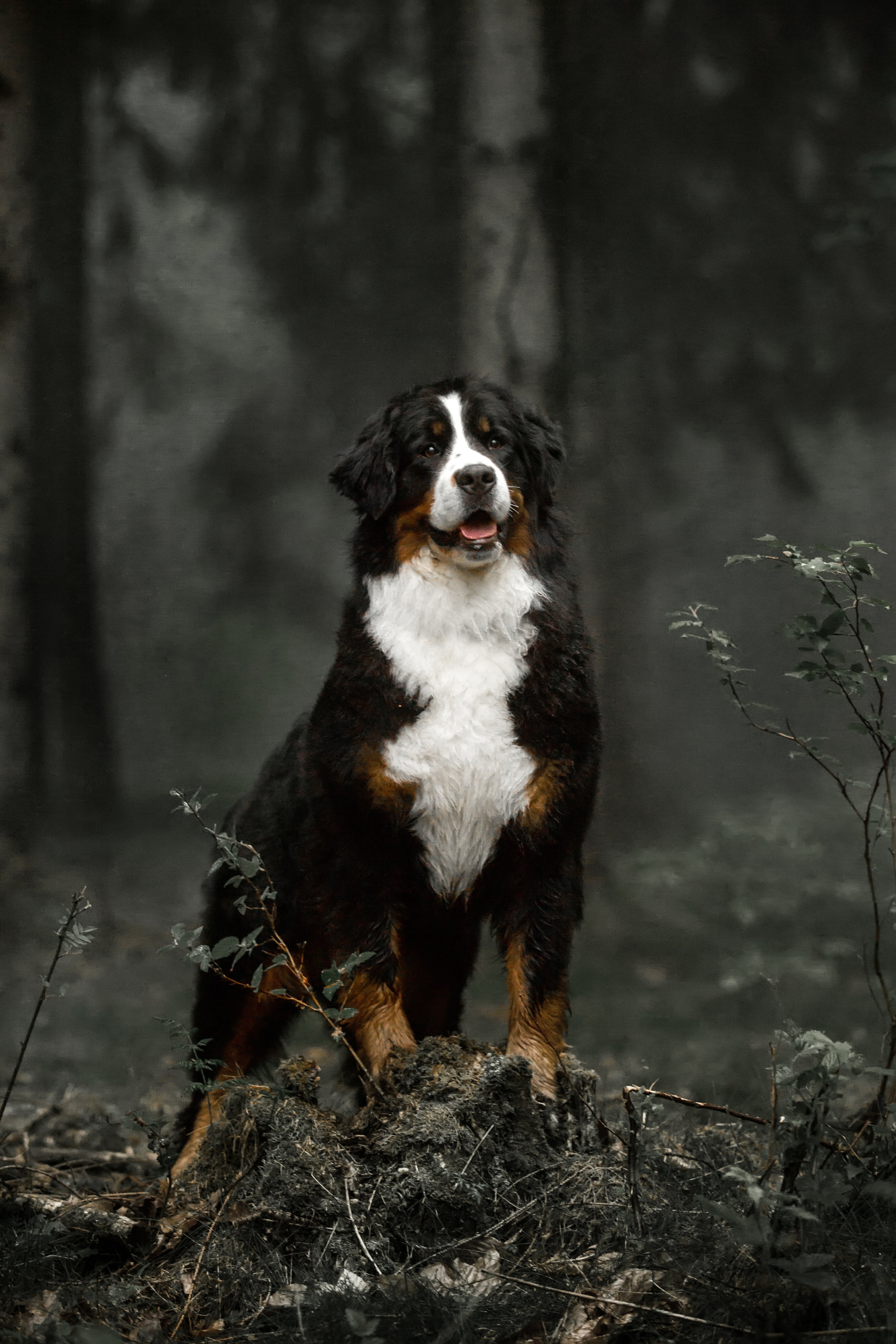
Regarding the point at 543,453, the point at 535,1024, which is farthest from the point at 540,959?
the point at 543,453

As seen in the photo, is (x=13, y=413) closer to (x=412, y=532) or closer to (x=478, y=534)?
(x=412, y=532)

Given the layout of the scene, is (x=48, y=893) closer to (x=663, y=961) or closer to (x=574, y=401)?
(x=663, y=961)

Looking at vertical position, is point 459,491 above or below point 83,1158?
above

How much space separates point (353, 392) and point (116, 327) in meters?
1.30

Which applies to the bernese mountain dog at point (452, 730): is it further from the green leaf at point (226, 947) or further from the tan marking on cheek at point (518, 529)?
the green leaf at point (226, 947)

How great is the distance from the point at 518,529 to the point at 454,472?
25 cm

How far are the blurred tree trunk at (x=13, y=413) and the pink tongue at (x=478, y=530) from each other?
3.34 metres

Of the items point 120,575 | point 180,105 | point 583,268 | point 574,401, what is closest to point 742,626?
point 574,401

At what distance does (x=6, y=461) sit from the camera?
5516mm

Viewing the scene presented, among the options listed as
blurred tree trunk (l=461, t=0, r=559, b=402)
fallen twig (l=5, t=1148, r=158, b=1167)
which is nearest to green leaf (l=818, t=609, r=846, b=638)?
fallen twig (l=5, t=1148, r=158, b=1167)

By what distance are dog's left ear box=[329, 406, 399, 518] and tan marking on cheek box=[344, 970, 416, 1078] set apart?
3.84 ft

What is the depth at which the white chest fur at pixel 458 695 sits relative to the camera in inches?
112

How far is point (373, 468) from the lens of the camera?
299 centimetres

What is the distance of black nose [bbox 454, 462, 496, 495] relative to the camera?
9.16 ft
